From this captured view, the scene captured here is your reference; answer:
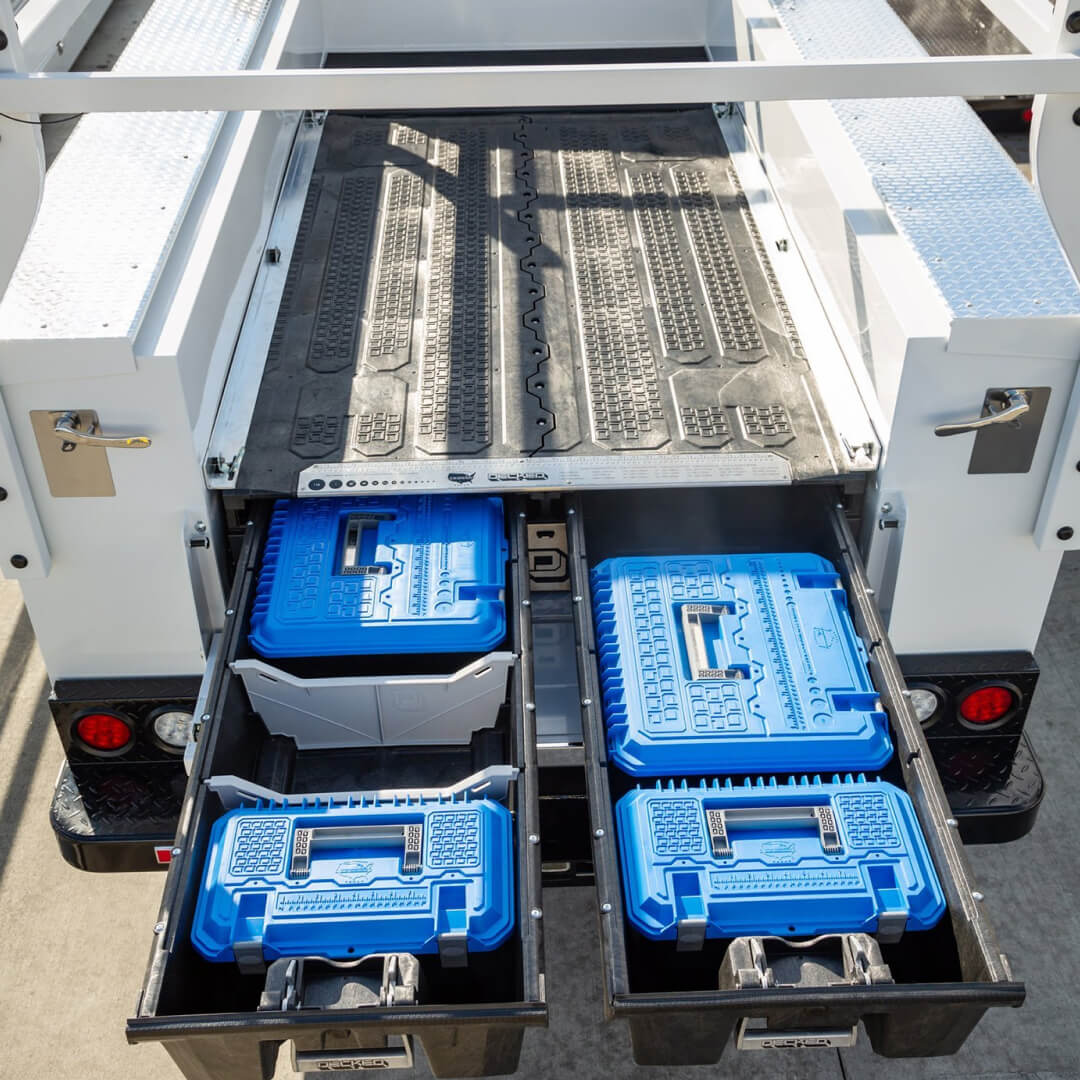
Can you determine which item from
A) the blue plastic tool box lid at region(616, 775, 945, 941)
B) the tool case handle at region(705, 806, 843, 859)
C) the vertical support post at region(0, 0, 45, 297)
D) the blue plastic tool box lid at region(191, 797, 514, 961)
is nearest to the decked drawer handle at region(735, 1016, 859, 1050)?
the blue plastic tool box lid at region(616, 775, 945, 941)

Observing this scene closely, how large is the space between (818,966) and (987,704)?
51.9 inches

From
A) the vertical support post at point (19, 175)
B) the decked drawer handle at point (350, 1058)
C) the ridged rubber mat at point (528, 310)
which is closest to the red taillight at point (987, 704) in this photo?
the ridged rubber mat at point (528, 310)

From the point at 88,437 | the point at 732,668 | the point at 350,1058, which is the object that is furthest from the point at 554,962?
the point at 88,437

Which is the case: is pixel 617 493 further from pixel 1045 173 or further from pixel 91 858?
pixel 91 858

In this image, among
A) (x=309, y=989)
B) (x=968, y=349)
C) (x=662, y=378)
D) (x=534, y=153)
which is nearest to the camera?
(x=309, y=989)

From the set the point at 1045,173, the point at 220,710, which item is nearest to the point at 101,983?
the point at 220,710

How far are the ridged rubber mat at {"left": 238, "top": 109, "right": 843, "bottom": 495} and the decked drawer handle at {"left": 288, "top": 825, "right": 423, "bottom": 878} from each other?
1011mm

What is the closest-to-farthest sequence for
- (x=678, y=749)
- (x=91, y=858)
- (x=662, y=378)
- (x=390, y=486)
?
(x=678, y=749) < (x=390, y=486) < (x=91, y=858) < (x=662, y=378)

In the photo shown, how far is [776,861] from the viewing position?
7.88ft

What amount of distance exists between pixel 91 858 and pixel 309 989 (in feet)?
4.32

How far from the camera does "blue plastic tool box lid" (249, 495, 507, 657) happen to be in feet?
9.56

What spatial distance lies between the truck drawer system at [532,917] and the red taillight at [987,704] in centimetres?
64

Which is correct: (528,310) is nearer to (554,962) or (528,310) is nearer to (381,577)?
(381,577)

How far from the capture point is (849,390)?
340 cm
